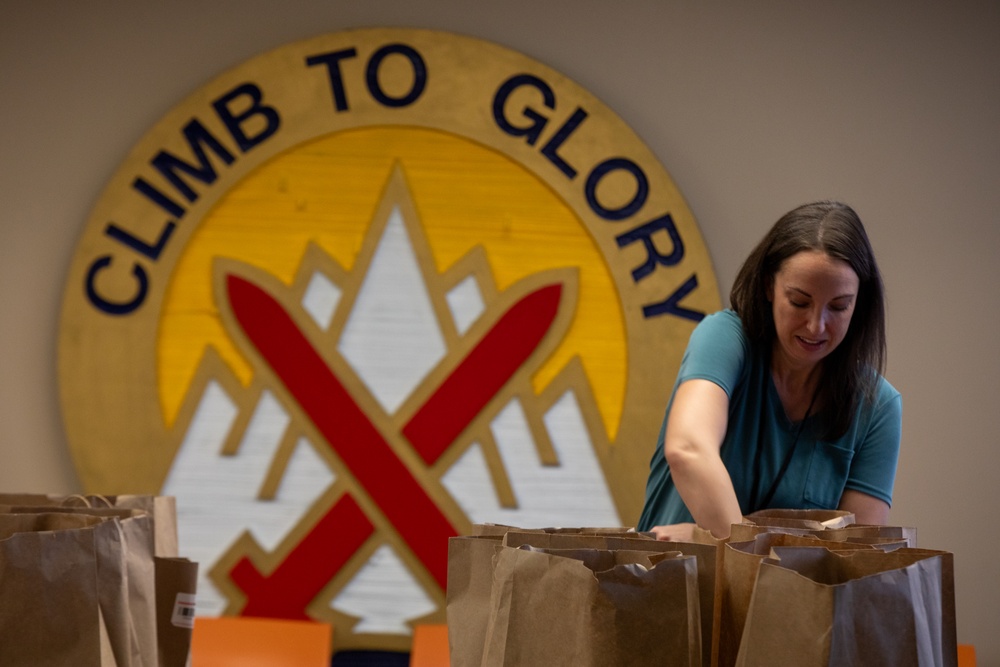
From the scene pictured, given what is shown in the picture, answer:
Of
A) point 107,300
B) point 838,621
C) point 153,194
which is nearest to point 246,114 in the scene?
point 153,194

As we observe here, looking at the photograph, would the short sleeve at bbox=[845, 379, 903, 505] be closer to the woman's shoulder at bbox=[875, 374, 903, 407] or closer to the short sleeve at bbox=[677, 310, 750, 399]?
the woman's shoulder at bbox=[875, 374, 903, 407]

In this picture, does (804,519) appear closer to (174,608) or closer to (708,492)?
(708,492)

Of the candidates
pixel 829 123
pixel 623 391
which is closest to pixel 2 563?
pixel 623 391

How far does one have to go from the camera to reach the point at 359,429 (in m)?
2.61

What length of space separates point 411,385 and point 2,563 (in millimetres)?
1630

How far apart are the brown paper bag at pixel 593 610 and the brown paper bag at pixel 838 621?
6 cm

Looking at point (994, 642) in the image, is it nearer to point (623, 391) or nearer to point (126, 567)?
point (623, 391)

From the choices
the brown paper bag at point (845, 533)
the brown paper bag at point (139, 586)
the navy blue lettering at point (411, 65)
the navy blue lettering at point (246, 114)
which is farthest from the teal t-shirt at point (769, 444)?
the navy blue lettering at point (246, 114)

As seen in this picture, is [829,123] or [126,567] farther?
[829,123]

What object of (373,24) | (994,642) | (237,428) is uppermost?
(373,24)

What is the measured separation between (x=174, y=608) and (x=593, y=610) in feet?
2.02

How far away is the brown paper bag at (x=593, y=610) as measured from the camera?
836 millimetres

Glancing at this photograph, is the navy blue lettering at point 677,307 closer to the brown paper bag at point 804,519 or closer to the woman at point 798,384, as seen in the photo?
the woman at point 798,384

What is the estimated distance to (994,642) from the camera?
2582 mm
